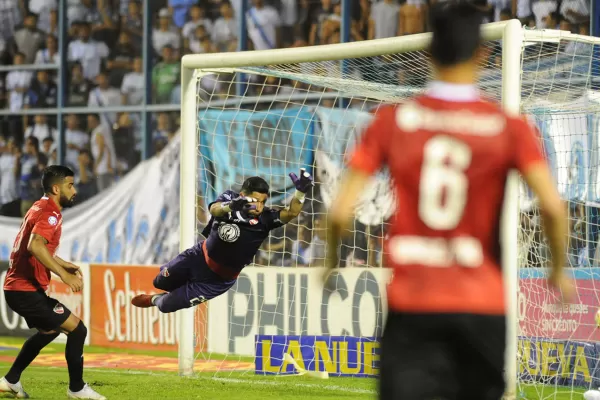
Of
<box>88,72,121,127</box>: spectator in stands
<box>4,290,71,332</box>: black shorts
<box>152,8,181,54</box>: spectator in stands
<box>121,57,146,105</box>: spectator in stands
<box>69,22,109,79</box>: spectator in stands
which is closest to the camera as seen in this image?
<box>4,290,71,332</box>: black shorts

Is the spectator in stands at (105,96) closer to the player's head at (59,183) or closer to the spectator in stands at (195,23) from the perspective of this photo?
the spectator in stands at (195,23)

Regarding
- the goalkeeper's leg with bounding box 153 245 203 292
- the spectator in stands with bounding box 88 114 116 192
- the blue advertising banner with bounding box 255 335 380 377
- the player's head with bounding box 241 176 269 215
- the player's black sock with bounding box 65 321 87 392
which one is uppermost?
the spectator in stands with bounding box 88 114 116 192

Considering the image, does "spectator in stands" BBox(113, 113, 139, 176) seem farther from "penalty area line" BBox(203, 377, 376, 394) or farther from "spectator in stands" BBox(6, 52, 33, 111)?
"penalty area line" BBox(203, 377, 376, 394)

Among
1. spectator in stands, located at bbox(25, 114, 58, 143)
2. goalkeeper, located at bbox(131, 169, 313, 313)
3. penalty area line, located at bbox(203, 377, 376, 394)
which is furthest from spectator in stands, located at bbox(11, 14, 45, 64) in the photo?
penalty area line, located at bbox(203, 377, 376, 394)

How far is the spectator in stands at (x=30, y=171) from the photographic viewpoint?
18703 millimetres

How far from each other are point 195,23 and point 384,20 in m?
3.61

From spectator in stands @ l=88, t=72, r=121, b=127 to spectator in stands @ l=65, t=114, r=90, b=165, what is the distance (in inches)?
16.1

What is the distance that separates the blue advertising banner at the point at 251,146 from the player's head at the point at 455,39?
34.1 ft

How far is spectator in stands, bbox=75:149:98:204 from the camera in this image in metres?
18.3

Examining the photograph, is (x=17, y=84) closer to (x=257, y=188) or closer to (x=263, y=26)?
(x=263, y=26)

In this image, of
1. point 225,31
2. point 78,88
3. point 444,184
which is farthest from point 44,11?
point 444,184

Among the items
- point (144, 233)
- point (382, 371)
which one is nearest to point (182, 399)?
point (382, 371)

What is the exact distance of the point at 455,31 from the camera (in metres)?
3.51

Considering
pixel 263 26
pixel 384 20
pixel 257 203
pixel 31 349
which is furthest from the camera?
pixel 263 26
